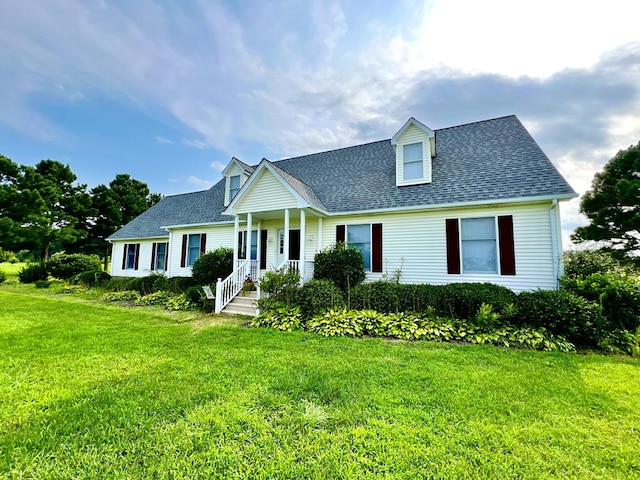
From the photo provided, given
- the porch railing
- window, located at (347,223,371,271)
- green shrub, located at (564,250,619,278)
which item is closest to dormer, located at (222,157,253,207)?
the porch railing

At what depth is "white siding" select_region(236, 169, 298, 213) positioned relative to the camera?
10.1m

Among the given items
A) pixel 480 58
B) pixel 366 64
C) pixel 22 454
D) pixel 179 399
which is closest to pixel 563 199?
pixel 480 58

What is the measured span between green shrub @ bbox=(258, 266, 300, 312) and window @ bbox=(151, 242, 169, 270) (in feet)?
34.0

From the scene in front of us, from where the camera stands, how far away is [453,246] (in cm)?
898

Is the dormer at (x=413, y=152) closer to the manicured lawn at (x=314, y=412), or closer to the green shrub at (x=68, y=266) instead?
the manicured lawn at (x=314, y=412)

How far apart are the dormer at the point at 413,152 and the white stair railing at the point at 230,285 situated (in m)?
7.18

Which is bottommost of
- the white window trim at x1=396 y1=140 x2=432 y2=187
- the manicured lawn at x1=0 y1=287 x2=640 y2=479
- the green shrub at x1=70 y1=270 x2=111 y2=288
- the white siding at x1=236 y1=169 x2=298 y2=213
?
the manicured lawn at x1=0 y1=287 x2=640 y2=479

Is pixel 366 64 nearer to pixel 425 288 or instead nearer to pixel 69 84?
pixel 425 288

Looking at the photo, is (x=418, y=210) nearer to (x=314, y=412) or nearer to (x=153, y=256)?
(x=314, y=412)

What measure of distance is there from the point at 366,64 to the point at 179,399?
475 inches

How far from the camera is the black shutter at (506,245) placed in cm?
818

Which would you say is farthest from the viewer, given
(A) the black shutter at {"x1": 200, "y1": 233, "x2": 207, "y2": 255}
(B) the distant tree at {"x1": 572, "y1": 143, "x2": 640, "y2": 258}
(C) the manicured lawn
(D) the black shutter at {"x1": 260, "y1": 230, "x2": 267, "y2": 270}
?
(B) the distant tree at {"x1": 572, "y1": 143, "x2": 640, "y2": 258}

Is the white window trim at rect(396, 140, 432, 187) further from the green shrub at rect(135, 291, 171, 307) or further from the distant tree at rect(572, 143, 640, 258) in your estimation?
the distant tree at rect(572, 143, 640, 258)

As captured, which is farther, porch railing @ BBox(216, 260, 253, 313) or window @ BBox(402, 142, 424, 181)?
window @ BBox(402, 142, 424, 181)
